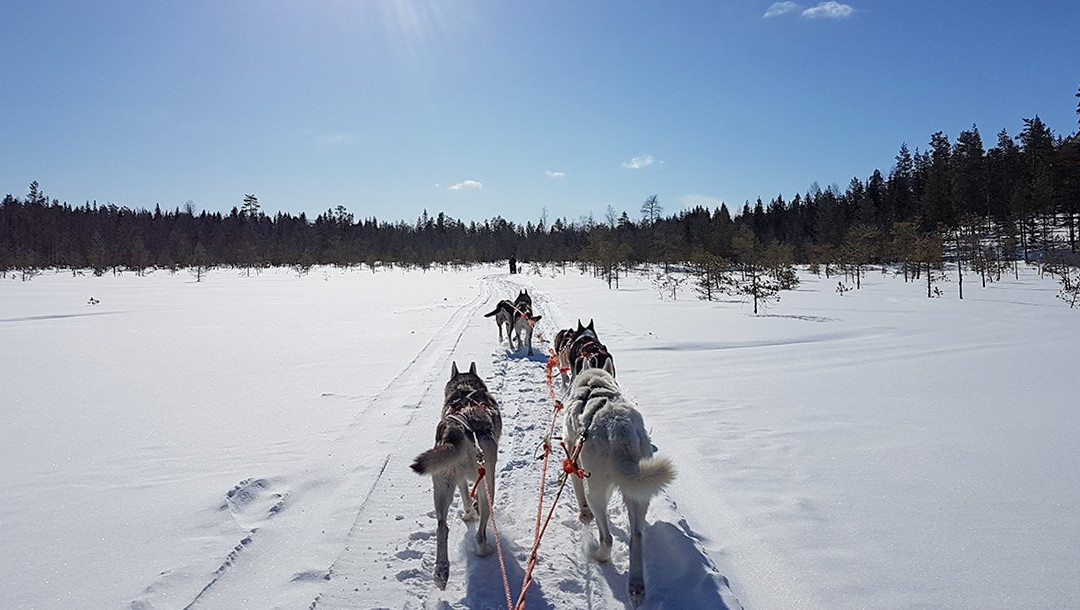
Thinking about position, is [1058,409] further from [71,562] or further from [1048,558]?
[71,562]

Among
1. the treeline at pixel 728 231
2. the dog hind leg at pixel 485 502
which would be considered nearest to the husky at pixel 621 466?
the dog hind leg at pixel 485 502

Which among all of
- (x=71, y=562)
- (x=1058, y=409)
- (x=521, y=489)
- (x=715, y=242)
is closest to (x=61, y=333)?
(x=71, y=562)

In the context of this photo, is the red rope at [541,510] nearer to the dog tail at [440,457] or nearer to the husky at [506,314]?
the dog tail at [440,457]

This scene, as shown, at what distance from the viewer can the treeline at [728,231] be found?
36.9 m

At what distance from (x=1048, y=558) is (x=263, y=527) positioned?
5.31 meters

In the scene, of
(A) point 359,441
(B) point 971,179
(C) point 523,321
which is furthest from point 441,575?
(B) point 971,179

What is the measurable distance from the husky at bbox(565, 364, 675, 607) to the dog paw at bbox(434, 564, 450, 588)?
3.44ft

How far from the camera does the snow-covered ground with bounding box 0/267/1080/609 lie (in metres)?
3.25

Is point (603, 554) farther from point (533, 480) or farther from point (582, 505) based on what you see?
point (533, 480)

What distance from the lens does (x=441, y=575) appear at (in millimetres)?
3396

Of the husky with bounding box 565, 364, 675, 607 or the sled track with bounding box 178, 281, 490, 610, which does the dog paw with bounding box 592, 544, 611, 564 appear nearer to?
the husky with bounding box 565, 364, 675, 607

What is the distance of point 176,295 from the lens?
25.1m

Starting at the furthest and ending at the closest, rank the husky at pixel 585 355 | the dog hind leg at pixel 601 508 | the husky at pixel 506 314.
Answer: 1. the husky at pixel 506 314
2. the husky at pixel 585 355
3. the dog hind leg at pixel 601 508

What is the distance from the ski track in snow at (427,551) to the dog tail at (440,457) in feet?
2.68
